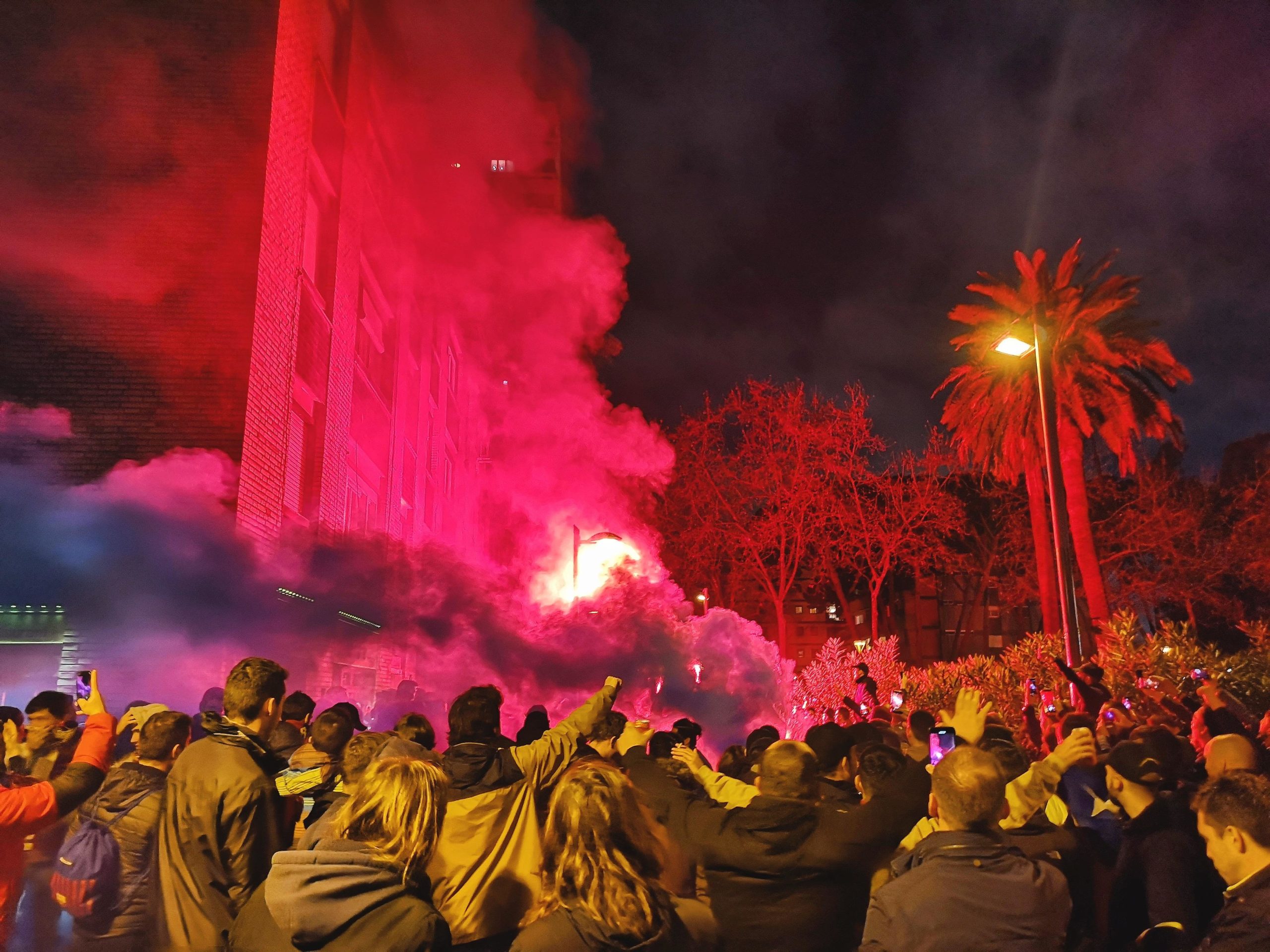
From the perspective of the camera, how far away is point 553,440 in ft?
68.6

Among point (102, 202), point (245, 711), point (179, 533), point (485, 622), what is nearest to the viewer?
point (245, 711)

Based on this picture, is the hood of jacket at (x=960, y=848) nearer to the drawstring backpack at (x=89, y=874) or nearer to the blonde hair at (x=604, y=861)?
the blonde hair at (x=604, y=861)

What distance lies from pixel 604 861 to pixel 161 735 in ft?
7.33

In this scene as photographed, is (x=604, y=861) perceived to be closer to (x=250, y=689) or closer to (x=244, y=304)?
(x=250, y=689)

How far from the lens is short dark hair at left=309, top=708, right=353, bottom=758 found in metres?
4.52

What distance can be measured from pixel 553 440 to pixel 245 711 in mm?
17650

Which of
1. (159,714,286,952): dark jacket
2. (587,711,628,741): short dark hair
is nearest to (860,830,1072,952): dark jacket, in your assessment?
(587,711,628,741): short dark hair

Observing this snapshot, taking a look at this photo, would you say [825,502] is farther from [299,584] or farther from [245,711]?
[245,711]

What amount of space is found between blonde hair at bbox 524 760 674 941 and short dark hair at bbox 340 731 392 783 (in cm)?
136

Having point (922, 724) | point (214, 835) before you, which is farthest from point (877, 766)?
point (922, 724)

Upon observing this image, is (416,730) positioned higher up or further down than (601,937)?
higher up

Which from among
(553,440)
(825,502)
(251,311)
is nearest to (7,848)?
(251,311)

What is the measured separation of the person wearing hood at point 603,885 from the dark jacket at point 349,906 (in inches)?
10.3

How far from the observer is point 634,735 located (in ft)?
13.6
